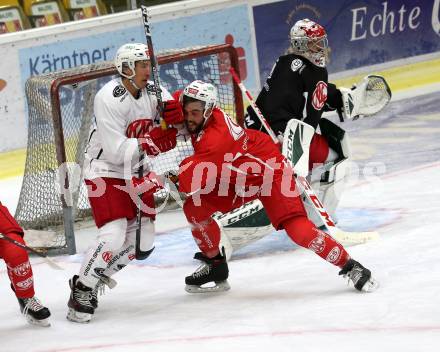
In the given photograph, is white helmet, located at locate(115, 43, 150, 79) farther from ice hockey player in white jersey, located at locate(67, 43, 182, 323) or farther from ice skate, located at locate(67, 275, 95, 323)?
ice skate, located at locate(67, 275, 95, 323)

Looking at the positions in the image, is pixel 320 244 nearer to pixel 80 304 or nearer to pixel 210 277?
pixel 210 277

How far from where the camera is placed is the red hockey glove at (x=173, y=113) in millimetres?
4402

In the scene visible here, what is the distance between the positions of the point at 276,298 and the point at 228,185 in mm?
518

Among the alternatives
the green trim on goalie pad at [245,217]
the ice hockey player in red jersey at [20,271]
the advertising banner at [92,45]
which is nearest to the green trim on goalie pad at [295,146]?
the green trim on goalie pad at [245,217]

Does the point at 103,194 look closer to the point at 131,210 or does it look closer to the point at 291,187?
the point at 131,210

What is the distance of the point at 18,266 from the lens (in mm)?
4270

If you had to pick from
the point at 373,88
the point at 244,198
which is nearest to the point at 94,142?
the point at 244,198

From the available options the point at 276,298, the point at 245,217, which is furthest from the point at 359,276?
the point at 245,217

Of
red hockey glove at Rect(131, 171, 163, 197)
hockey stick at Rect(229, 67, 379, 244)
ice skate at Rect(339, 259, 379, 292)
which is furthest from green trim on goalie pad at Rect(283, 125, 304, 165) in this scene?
ice skate at Rect(339, 259, 379, 292)

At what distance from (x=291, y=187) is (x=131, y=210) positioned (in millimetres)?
659

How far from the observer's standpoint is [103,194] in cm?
443

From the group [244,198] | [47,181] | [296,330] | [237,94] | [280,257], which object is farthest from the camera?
[237,94]

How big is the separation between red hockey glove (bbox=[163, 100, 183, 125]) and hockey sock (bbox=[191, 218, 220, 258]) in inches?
17.8

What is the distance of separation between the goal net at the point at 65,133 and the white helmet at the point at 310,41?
2.67 ft
